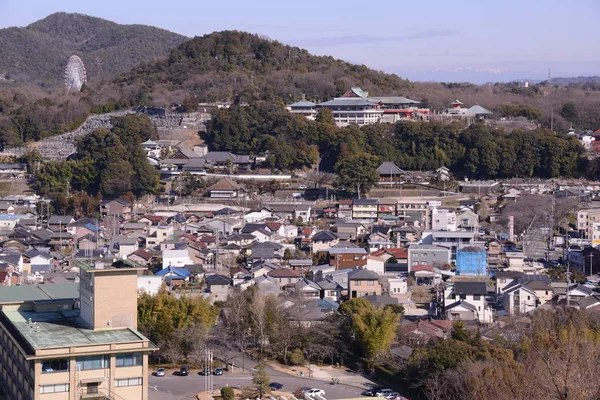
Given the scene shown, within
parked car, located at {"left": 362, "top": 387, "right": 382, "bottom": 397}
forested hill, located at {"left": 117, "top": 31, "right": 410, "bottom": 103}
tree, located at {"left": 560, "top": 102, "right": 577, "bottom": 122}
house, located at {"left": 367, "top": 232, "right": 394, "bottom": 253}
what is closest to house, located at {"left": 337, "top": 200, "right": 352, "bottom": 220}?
house, located at {"left": 367, "top": 232, "right": 394, "bottom": 253}

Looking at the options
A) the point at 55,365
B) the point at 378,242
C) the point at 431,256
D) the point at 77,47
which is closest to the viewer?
the point at 55,365

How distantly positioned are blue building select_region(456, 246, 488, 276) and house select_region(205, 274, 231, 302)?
368 centimetres

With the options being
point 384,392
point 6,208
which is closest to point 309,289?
point 384,392

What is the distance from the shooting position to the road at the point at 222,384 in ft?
31.7

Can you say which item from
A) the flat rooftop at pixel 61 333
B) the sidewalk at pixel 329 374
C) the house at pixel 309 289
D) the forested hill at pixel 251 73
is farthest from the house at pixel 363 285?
the forested hill at pixel 251 73

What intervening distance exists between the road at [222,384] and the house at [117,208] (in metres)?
9.44

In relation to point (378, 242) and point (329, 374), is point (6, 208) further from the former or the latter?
point (329, 374)

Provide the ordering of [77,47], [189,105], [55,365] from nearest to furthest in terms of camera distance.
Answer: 1. [55,365]
2. [189,105]
3. [77,47]

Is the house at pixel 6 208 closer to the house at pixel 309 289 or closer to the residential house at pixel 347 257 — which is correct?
the residential house at pixel 347 257

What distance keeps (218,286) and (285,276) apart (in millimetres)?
1037

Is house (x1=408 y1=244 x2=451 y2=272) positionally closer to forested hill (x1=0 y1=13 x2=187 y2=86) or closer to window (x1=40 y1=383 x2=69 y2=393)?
window (x1=40 y1=383 x2=69 y2=393)

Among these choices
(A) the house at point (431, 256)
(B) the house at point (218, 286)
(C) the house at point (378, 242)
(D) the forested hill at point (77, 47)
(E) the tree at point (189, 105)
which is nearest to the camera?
(B) the house at point (218, 286)

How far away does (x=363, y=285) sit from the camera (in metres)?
13.6

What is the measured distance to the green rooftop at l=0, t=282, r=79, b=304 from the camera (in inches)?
353
